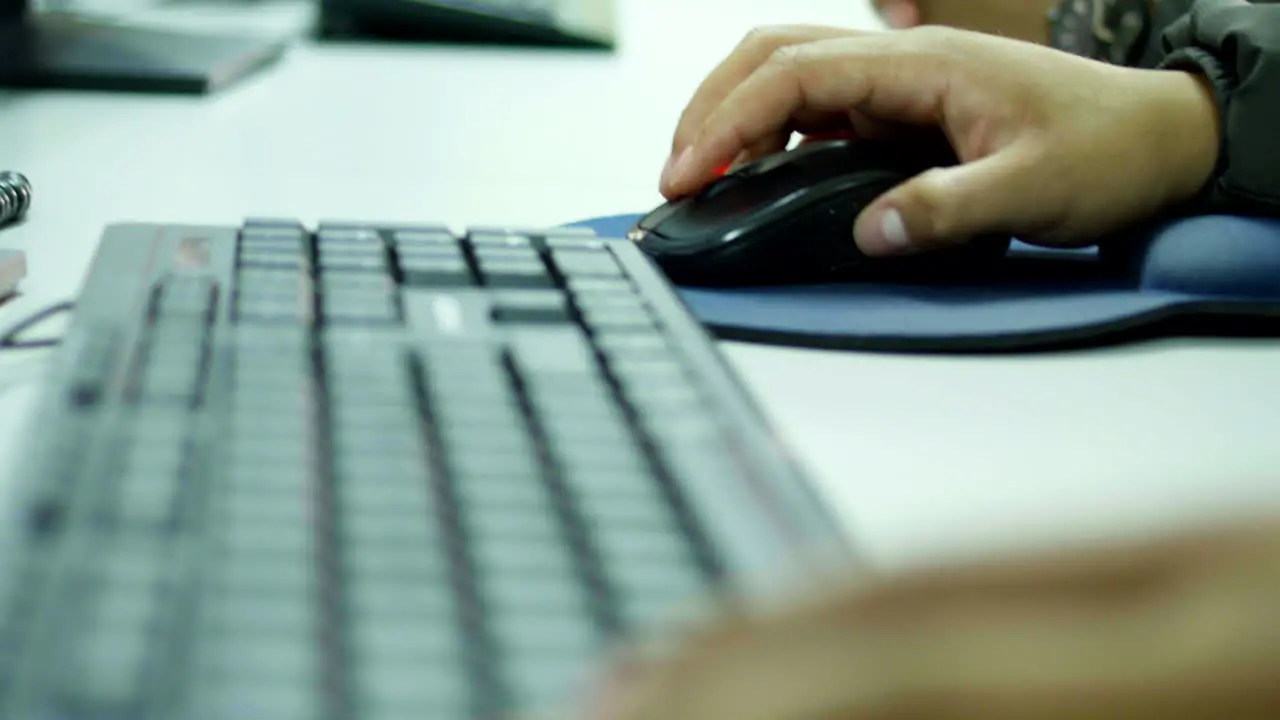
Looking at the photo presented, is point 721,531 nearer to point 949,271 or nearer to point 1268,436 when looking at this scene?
point 1268,436

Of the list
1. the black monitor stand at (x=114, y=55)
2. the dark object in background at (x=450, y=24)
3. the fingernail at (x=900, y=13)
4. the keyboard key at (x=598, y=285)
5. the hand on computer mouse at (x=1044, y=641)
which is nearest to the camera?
the hand on computer mouse at (x=1044, y=641)

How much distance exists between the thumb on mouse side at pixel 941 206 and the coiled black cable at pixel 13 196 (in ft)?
1.18

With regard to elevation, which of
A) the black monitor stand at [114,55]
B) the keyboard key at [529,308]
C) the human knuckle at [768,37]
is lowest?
the black monitor stand at [114,55]

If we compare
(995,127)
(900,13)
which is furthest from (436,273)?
(900,13)

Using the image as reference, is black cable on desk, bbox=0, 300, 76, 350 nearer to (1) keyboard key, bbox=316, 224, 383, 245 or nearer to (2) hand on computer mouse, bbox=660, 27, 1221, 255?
(1) keyboard key, bbox=316, 224, 383, 245

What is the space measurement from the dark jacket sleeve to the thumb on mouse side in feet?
0.31

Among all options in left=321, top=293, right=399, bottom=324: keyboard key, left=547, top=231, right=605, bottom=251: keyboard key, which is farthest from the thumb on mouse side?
left=321, top=293, right=399, bottom=324: keyboard key

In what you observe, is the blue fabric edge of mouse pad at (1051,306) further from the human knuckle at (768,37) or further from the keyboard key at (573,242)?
the human knuckle at (768,37)

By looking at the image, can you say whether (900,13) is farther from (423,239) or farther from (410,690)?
(410,690)

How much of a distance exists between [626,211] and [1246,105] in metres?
0.28

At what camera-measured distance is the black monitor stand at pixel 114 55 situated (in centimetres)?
93

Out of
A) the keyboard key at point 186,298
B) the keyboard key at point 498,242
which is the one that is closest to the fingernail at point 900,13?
the keyboard key at point 498,242

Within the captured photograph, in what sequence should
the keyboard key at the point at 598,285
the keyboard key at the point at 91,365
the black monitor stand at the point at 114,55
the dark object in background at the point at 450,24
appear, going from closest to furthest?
the keyboard key at the point at 91,365 → the keyboard key at the point at 598,285 → the black monitor stand at the point at 114,55 → the dark object in background at the point at 450,24

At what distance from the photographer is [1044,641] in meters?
0.11
